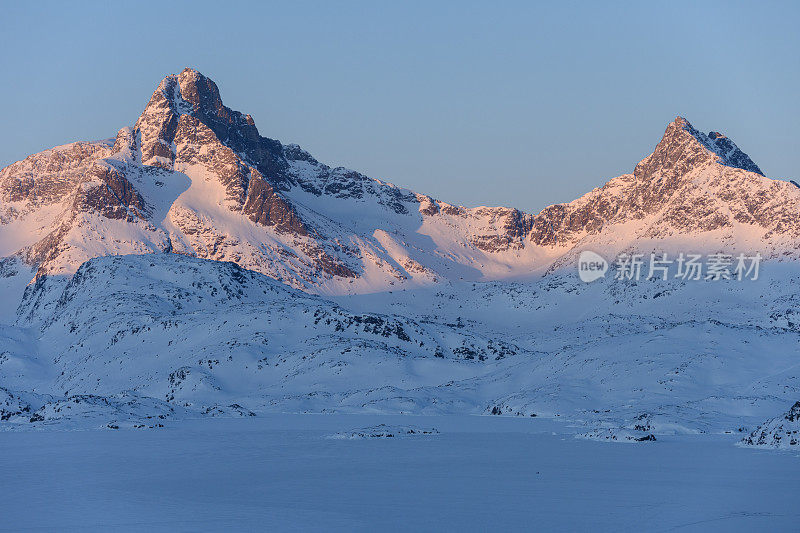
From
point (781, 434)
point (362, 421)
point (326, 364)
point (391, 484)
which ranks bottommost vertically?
point (362, 421)

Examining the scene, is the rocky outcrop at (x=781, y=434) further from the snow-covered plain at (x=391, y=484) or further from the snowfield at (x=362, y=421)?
the snow-covered plain at (x=391, y=484)

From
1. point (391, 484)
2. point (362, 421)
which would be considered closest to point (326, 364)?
point (362, 421)

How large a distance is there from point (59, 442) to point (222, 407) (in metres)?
24.4

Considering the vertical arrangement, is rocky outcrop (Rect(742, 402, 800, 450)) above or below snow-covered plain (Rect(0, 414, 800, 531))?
above

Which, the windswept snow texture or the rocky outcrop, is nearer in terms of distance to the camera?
the rocky outcrop

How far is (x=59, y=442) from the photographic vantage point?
40.0 meters

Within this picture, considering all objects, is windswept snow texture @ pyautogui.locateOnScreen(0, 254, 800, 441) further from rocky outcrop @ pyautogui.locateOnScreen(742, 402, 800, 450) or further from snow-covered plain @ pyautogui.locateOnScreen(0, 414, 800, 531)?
snow-covered plain @ pyautogui.locateOnScreen(0, 414, 800, 531)

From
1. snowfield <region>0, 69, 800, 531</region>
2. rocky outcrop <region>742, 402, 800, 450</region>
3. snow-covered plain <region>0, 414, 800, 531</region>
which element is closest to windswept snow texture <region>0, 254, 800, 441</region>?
snowfield <region>0, 69, 800, 531</region>

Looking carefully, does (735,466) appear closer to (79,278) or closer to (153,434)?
(153,434)

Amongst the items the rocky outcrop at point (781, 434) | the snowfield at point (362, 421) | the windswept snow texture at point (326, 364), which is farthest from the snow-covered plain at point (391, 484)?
the windswept snow texture at point (326, 364)

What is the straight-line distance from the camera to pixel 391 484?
84.0ft

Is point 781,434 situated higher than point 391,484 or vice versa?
point 781,434

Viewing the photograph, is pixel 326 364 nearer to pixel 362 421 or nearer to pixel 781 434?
pixel 362 421

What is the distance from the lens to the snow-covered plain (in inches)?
774
